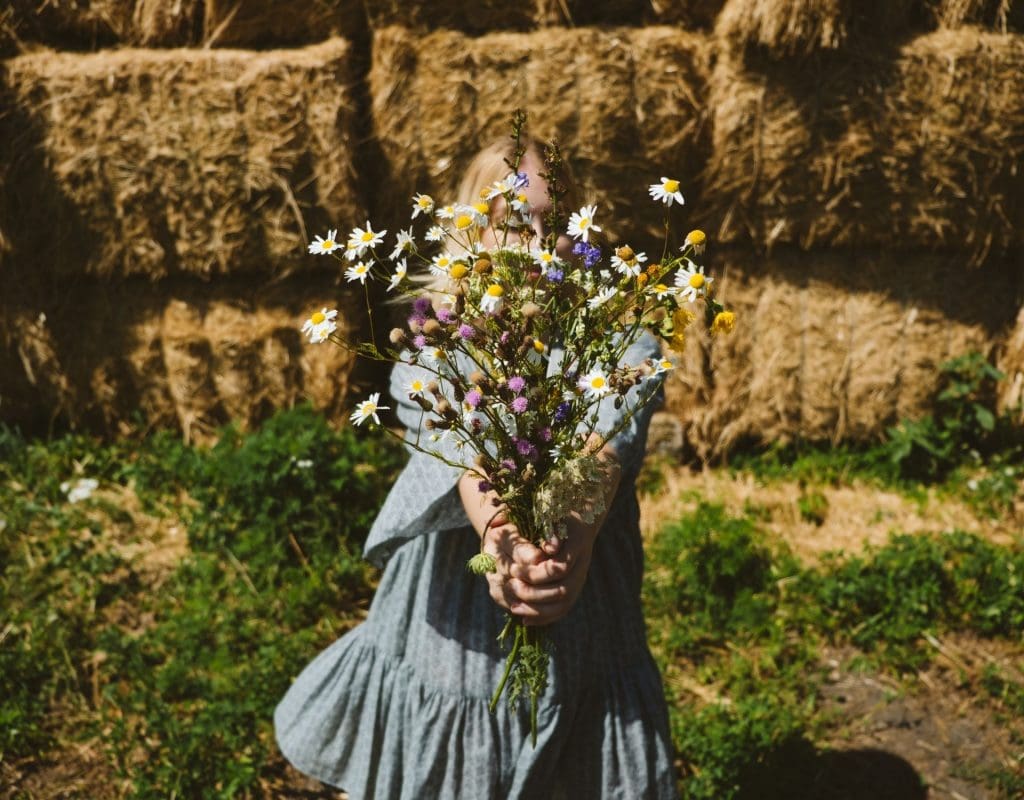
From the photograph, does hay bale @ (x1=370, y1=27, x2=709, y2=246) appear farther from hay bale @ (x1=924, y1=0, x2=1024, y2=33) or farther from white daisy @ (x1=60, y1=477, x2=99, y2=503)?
white daisy @ (x1=60, y1=477, x2=99, y2=503)

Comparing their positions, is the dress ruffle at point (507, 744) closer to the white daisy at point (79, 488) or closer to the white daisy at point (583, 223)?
the white daisy at point (583, 223)

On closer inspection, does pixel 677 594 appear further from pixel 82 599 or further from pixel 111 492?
pixel 111 492

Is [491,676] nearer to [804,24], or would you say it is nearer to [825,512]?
[825,512]

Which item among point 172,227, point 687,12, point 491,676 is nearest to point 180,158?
point 172,227

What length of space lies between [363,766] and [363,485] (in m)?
1.52

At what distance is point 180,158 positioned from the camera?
3729 millimetres

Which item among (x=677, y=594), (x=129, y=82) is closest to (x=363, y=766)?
(x=677, y=594)

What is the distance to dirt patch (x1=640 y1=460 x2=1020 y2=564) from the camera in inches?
147

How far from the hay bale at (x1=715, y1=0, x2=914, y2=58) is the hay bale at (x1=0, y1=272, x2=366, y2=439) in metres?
1.78

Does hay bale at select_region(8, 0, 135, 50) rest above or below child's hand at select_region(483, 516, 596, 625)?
above

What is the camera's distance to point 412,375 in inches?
78.6

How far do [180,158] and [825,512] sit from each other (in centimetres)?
277

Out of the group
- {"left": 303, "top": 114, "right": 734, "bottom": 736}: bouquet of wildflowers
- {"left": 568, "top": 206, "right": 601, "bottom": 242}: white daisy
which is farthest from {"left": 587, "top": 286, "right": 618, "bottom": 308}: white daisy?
{"left": 568, "top": 206, "right": 601, "bottom": 242}: white daisy

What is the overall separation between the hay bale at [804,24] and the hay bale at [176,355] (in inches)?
69.9
